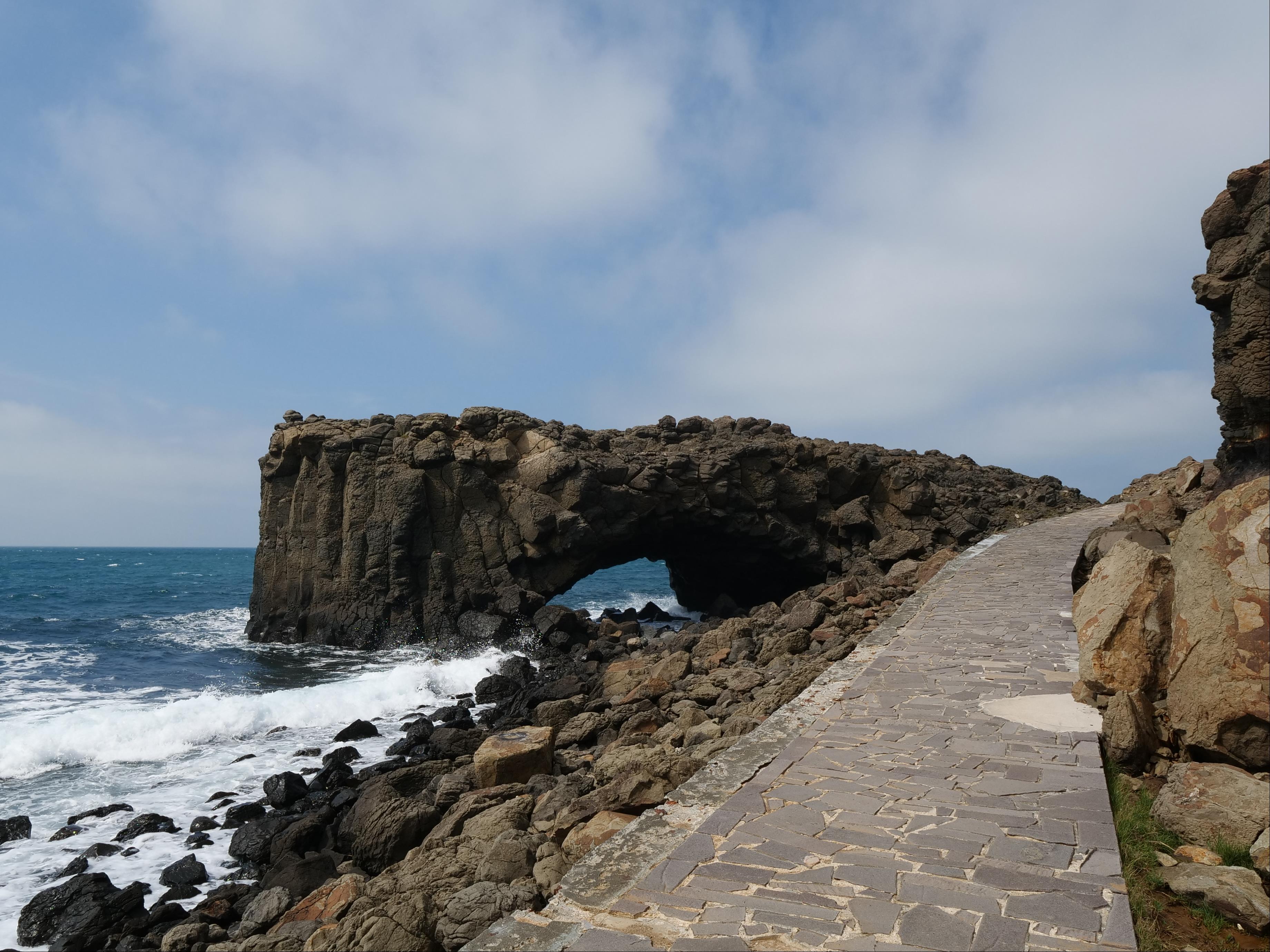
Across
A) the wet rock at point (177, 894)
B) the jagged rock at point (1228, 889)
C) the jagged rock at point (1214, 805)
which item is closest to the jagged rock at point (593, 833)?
the jagged rock at point (1228, 889)

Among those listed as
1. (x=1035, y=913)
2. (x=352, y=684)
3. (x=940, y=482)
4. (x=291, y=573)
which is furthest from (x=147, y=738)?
(x=940, y=482)

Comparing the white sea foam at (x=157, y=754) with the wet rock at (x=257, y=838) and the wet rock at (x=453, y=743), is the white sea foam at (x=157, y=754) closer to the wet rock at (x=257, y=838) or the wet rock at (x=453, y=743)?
the wet rock at (x=257, y=838)

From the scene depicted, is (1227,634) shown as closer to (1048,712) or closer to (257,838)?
(1048,712)

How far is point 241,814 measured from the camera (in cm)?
1034

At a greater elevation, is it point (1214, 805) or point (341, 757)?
point (1214, 805)

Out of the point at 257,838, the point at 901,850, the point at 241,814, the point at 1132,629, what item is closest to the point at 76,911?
the point at 257,838

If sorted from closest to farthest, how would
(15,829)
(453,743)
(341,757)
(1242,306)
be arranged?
1. (1242,306)
2. (15,829)
3. (453,743)
4. (341,757)

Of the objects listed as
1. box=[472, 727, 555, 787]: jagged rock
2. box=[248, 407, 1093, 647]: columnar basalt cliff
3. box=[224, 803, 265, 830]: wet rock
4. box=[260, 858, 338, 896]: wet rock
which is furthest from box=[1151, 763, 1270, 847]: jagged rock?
box=[248, 407, 1093, 647]: columnar basalt cliff

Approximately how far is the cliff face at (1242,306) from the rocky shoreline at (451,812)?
5.29 m

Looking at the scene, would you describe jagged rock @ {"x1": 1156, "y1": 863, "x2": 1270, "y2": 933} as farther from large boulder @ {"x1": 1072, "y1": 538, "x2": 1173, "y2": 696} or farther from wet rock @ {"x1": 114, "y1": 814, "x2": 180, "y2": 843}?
wet rock @ {"x1": 114, "y1": 814, "x2": 180, "y2": 843}

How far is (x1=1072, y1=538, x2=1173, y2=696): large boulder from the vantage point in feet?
21.4

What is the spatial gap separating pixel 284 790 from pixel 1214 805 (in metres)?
10.7

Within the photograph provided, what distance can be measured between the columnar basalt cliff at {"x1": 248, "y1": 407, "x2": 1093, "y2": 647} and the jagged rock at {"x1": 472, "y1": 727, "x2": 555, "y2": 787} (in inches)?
531

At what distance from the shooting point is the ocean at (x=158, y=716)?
9.75 metres
